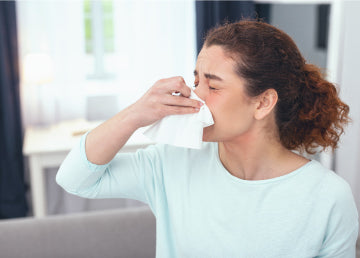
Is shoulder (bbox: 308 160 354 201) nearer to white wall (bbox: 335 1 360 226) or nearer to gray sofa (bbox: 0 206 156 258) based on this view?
gray sofa (bbox: 0 206 156 258)

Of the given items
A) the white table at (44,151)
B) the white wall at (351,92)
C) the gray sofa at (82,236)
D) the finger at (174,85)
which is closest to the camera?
the finger at (174,85)

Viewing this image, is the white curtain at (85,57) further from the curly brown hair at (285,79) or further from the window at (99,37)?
the curly brown hair at (285,79)

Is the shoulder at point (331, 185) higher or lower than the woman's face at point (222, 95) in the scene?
lower

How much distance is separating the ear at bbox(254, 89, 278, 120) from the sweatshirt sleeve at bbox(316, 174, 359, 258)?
27 centimetres

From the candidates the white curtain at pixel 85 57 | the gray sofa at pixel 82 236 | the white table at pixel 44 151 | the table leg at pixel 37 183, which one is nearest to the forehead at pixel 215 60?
the gray sofa at pixel 82 236

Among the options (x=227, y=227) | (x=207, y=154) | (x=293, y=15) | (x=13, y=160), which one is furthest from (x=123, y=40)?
(x=227, y=227)

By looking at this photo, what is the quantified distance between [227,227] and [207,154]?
23cm

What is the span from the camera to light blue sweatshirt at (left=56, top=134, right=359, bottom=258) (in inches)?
46.4

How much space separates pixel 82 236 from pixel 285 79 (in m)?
0.93

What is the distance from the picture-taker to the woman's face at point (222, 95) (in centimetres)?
114

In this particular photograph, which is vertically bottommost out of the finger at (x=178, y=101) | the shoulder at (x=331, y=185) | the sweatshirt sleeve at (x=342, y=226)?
the sweatshirt sleeve at (x=342, y=226)

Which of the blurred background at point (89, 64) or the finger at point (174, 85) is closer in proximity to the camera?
the finger at point (174, 85)

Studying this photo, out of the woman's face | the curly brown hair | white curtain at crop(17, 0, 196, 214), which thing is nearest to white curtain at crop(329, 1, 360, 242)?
white curtain at crop(17, 0, 196, 214)

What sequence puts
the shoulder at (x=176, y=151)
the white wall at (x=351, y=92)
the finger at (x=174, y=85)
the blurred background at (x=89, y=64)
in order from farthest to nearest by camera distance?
the blurred background at (x=89, y=64) → the white wall at (x=351, y=92) → the shoulder at (x=176, y=151) → the finger at (x=174, y=85)
